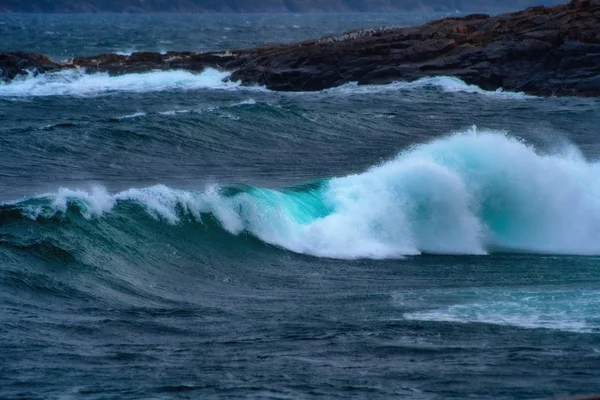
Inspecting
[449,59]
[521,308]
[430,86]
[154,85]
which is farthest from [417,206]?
[154,85]

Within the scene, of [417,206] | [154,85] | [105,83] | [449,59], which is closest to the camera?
[417,206]

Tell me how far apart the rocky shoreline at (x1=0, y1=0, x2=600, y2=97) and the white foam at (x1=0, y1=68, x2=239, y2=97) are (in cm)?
82

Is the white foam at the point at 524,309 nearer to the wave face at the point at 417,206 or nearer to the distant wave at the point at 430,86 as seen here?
the wave face at the point at 417,206

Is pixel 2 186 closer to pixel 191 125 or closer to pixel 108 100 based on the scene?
pixel 191 125

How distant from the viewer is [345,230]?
16.8m

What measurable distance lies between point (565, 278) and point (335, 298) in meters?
3.58

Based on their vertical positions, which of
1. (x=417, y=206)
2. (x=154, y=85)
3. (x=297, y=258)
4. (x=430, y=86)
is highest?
(x=154, y=85)

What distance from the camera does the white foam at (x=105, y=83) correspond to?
41156 millimetres

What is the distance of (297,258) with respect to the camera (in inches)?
622

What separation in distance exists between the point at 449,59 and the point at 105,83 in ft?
51.4

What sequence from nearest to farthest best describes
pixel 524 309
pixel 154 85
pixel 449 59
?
pixel 524 309, pixel 449 59, pixel 154 85

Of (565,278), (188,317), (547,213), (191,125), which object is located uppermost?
(191,125)

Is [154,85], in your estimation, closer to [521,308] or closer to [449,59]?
[449,59]

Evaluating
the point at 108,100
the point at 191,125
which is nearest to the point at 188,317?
the point at 191,125
